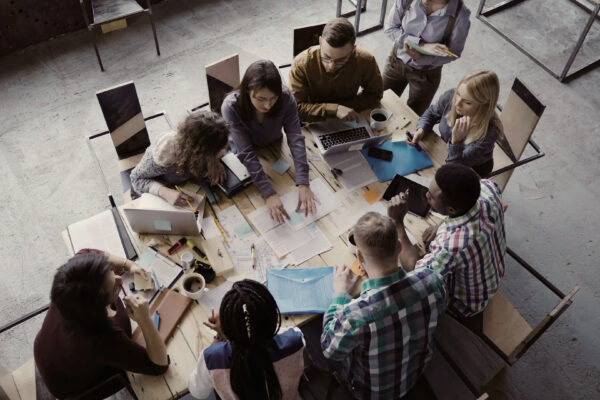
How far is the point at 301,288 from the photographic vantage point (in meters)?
2.25

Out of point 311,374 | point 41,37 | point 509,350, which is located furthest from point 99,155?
point 509,350

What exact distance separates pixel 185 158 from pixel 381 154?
1.10m

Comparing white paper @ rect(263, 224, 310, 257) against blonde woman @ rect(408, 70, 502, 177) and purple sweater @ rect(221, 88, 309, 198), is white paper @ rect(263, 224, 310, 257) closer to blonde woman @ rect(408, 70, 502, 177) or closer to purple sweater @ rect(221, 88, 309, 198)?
purple sweater @ rect(221, 88, 309, 198)

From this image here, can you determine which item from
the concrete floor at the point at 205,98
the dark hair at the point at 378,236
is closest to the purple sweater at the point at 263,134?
the dark hair at the point at 378,236

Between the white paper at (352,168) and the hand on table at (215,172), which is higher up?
the hand on table at (215,172)

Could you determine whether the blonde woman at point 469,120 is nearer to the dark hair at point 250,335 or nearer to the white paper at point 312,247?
the white paper at point 312,247

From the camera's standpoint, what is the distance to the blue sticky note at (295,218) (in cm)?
248

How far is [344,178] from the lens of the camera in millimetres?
2664

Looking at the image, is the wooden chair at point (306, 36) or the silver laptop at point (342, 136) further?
the wooden chair at point (306, 36)

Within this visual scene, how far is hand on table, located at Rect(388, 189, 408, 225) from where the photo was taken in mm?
2348

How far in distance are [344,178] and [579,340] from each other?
188 cm

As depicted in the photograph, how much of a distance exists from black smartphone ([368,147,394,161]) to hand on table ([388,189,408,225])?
0.43 metres

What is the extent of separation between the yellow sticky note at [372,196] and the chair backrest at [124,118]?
1419mm

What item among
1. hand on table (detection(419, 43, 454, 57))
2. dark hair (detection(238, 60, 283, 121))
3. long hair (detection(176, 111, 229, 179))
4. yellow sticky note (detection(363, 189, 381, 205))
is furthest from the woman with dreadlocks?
hand on table (detection(419, 43, 454, 57))
